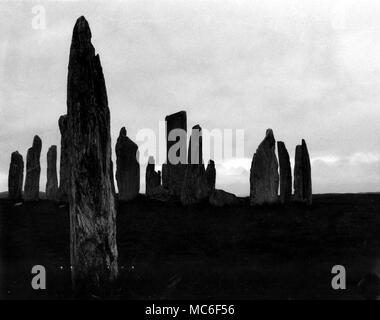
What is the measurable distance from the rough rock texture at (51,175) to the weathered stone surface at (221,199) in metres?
7.84

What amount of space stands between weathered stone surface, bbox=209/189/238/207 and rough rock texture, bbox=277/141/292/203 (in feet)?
6.26

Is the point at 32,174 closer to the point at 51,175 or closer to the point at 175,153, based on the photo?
the point at 51,175

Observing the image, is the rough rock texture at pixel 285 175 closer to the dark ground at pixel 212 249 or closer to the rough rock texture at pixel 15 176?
the dark ground at pixel 212 249

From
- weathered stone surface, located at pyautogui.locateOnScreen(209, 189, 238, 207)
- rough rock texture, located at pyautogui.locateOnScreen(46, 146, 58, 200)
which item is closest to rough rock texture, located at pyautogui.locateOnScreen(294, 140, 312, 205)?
weathered stone surface, located at pyautogui.locateOnScreen(209, 189, 238, 207)

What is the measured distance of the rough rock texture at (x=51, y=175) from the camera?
27953 mm

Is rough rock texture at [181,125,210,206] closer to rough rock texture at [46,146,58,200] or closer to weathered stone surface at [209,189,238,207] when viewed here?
weathered stone surface at [209,189,238,207]

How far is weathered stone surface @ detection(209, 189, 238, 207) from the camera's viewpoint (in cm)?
2366

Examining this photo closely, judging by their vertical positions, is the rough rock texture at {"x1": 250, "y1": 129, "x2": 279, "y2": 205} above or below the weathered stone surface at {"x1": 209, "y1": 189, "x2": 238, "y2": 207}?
above

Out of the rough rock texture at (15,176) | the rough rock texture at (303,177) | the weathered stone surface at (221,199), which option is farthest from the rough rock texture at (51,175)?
the rough rock texture at (303,177)

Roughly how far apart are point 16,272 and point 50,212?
A: 8653 millimetres
